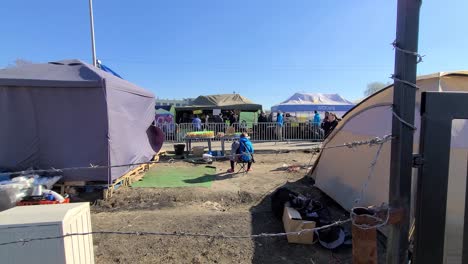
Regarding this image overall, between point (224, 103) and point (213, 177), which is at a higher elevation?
point (224, 103)

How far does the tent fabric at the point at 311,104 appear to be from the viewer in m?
22.2

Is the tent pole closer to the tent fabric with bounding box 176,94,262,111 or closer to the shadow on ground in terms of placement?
the shadow on ground

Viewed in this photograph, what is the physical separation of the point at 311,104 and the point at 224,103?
6536 millimetres

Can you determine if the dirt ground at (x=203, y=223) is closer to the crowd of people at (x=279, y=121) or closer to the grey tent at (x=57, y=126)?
the grey tent at (x=57, y=126)

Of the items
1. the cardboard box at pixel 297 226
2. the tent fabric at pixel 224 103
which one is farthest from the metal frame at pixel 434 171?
the tent fabric at pixel 224 103

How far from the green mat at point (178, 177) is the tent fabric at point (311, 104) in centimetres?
1317

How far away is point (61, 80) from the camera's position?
6.57 meters

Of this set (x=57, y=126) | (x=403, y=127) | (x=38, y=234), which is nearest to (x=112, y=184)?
(x=57, y=126)

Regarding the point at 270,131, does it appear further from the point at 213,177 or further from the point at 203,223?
the point at 203,223

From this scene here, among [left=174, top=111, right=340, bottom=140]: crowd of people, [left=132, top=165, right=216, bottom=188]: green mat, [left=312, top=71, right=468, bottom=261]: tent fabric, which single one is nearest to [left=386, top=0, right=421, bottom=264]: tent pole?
[left=312, top=71, right=468, bottom=261]: tent fabric

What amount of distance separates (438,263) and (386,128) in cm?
349

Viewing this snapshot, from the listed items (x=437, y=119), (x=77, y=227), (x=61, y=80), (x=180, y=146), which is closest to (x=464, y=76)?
(x=437, y=119)

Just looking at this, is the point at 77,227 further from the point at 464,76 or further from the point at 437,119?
the point at 464,76

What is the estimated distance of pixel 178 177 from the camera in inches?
347
